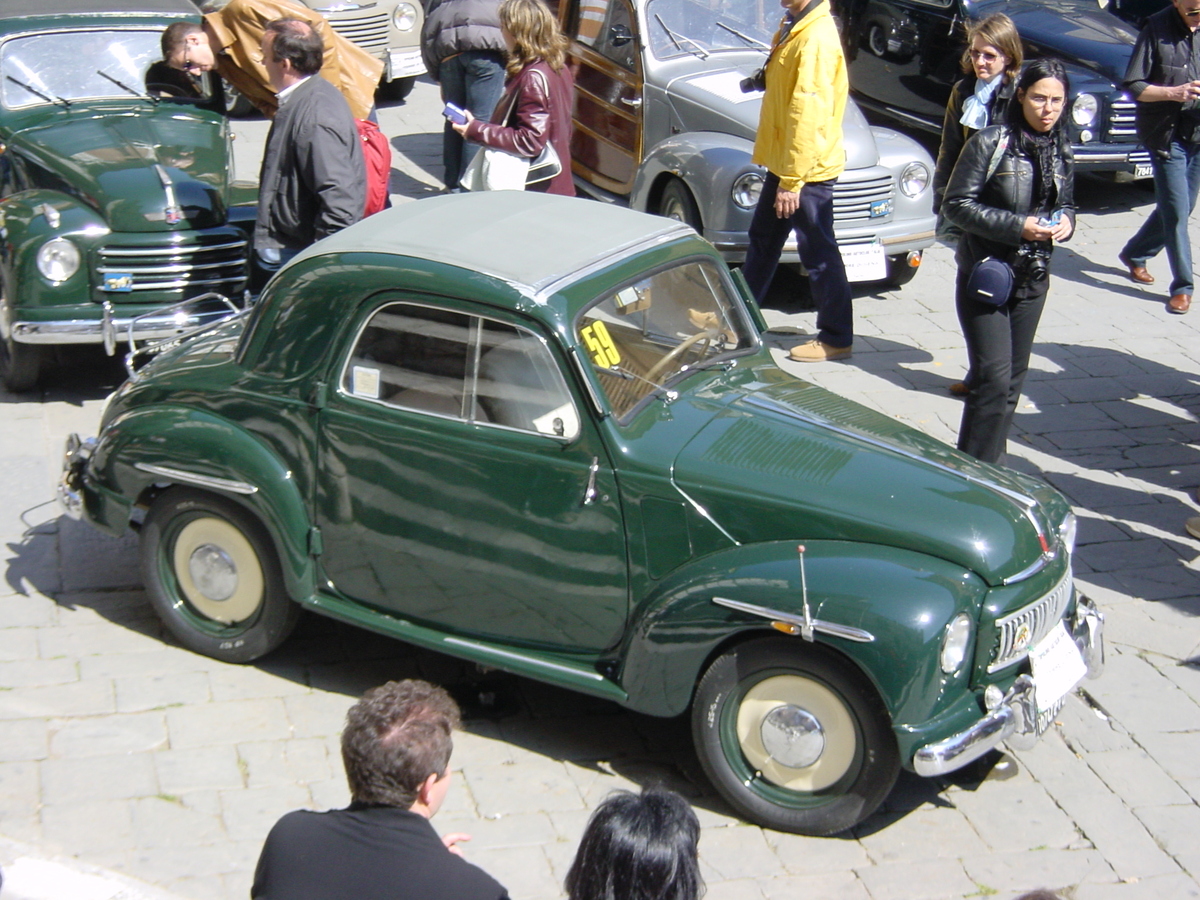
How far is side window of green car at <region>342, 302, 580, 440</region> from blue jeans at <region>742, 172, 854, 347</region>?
3579mm

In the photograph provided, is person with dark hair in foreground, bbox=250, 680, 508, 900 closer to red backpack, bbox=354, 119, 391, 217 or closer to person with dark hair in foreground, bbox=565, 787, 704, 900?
person with dark hair in foreground, bbox=565, 787, 704, 900

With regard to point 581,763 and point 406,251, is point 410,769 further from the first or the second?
point 406,251

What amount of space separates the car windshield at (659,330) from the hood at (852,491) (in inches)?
11.6

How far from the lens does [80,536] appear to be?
245 inches

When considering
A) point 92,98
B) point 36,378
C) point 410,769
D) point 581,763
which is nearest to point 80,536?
point 36,378

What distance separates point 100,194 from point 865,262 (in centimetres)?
447

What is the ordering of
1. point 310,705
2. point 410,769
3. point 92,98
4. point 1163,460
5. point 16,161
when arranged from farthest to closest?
point 92,98 < point 16,161 < point 1163,460 < point 310,705 < point 410,769

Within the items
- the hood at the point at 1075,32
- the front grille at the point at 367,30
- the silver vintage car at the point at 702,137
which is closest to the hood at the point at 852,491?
the silver vintage car at the point at 702,137

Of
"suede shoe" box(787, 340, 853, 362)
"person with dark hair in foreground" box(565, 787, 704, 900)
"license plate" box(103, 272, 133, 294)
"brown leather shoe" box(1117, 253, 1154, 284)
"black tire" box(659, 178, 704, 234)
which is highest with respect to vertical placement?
"person with dark hair in foreground" box(565, 787, 704, 900)

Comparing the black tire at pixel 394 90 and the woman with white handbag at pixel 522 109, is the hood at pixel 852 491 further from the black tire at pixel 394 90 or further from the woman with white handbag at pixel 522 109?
the black tire at pixel 394 90

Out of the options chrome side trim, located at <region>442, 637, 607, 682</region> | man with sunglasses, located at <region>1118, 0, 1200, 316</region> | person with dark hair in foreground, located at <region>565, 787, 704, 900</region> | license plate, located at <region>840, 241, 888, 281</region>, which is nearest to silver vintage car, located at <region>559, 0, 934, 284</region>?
license plate, located at <region>840, 241, 888, 281</region>

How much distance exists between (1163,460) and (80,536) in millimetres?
5498

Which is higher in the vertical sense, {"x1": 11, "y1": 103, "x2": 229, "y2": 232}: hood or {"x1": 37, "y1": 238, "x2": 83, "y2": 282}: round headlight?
{"x1": 11, "y1": 103, "x2": 229, "y2": 232}: hood

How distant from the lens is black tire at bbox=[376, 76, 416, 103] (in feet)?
45.5
